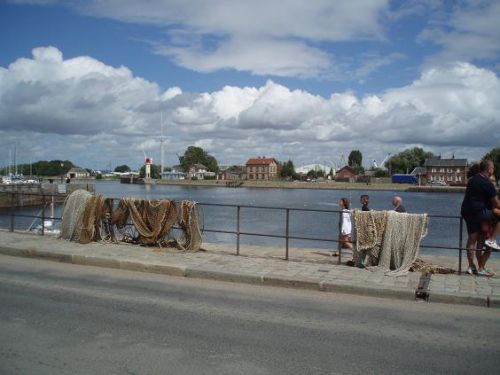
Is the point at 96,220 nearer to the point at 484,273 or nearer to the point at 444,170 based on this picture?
the point at 484,273

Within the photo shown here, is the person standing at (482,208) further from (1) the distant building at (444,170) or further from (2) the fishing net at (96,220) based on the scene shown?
(1) the distant building at (444,170)

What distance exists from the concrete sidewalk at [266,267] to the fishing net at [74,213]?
0.97 ft

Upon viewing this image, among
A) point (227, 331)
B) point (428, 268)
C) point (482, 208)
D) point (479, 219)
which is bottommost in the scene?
point (227, 331)

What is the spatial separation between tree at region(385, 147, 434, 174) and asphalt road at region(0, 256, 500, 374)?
181m

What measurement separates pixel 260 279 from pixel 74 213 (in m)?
6.44

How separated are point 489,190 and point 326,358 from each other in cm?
548

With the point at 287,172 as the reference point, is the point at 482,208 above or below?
below

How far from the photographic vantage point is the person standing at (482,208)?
30.2 feet

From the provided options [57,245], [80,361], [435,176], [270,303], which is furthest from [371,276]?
[435,176]

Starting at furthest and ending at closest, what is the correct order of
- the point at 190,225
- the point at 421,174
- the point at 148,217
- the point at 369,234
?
1. the point at 421,174
2. the point at 148,217
3. the point at 190,225
4. the point at 369,234

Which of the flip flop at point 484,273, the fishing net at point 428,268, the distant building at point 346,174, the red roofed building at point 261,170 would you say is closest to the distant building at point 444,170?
the distant building at point 346,174

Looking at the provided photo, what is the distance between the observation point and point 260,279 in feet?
30.7

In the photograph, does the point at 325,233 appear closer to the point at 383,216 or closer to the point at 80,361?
the point at 383,216

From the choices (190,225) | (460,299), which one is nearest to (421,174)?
(190,225)
